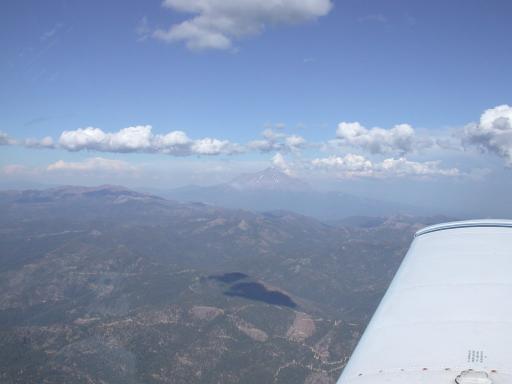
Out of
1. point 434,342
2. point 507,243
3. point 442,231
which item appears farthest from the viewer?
point 442,231

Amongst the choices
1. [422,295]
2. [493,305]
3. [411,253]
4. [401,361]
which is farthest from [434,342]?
[411,253]

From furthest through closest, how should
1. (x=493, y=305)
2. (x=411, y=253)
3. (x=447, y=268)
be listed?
(x=411, y=253) → (x=447, y=268) → (x=493, y=305)

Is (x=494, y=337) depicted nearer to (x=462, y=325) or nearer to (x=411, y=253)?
(x=462, y=325)

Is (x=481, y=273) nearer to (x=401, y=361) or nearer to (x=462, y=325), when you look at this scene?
(x=462, y=325)

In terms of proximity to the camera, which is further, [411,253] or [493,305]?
[411,253]

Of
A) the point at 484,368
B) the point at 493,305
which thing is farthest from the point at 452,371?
the point at 493,305

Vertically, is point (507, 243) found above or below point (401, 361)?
above
